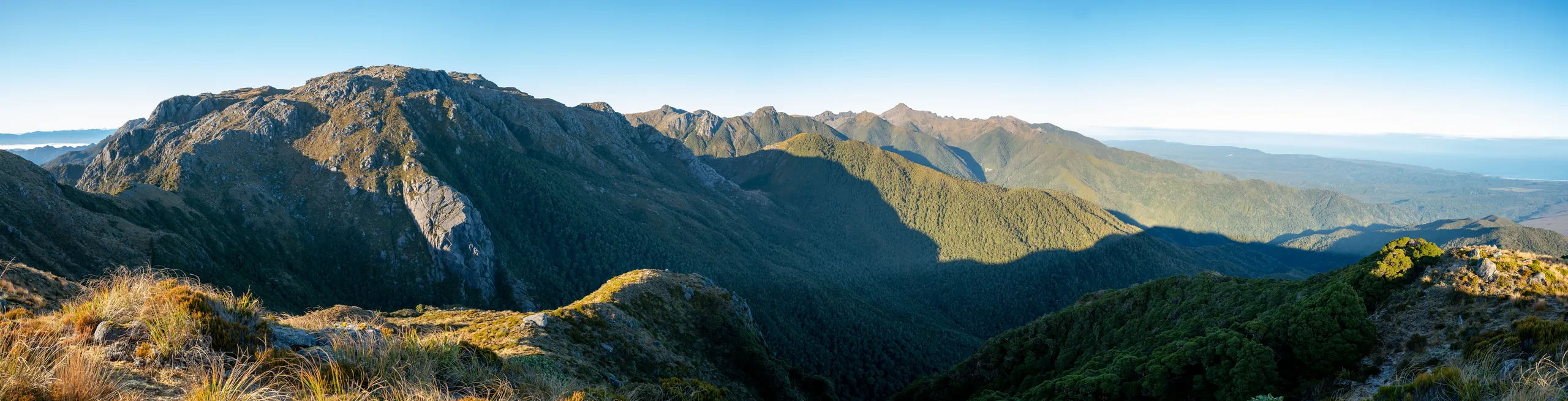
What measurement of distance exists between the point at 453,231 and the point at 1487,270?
16279 cm

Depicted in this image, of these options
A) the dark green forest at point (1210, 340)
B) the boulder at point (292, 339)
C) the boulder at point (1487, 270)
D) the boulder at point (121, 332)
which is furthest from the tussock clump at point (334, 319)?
the boulder at point (1487, 270)

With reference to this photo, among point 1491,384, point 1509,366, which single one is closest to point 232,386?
point 1491,384

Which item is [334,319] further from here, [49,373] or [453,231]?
[453,231]

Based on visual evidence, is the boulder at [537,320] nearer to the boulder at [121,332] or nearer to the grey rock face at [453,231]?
the boulder at [121,332]

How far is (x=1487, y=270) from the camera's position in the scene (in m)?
23.3

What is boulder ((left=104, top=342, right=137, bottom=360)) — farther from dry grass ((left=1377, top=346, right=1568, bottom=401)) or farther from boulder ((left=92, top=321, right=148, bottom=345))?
dry grass ((left=1377, top=346, right=1568, bottom=401))

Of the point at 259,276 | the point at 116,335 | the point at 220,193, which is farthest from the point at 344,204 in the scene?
the point at 116,335

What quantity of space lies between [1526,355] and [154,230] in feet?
478

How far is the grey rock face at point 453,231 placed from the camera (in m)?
138

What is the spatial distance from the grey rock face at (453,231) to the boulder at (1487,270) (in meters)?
158

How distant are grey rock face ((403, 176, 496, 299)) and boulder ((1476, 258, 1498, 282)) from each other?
158m

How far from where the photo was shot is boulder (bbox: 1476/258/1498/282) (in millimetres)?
22938

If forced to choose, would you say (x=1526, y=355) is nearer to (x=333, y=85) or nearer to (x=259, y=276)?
(x=259, y=276)

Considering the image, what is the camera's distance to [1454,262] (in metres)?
26.0
